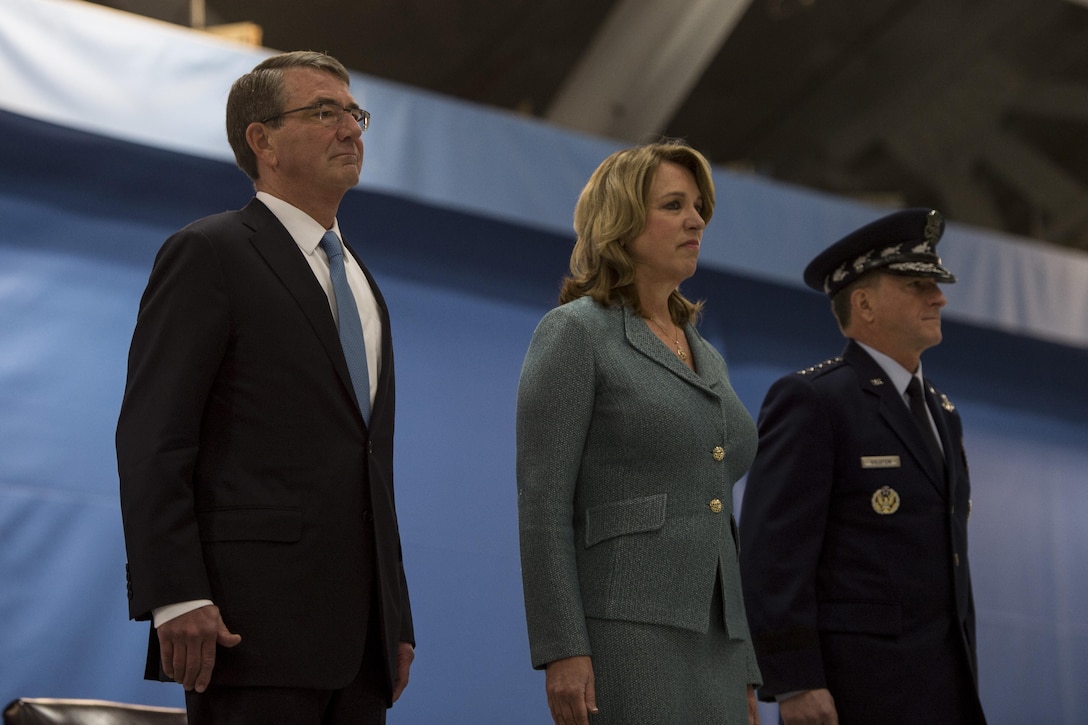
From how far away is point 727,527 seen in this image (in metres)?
2.15

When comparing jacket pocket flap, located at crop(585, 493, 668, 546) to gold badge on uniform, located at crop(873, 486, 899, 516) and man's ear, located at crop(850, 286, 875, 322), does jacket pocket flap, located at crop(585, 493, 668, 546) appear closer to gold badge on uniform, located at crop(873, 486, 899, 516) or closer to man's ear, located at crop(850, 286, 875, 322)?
gold badge on uniform, located at crop(873, 486, 899, 516)

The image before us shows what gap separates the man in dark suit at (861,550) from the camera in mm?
2582

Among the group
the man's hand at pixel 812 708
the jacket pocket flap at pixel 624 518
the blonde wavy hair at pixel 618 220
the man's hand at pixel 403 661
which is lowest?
the man's hand at pixel 812 708

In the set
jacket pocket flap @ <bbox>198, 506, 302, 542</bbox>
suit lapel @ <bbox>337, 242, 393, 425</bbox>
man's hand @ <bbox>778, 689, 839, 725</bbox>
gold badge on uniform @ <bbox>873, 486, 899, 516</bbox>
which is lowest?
man's hand @ <bbox>778, 689, 839, 725</bbox>

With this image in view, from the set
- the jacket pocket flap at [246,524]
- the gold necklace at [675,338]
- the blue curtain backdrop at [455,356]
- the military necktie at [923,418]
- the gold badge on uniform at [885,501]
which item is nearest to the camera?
the jacket pocket flap at [246,524]

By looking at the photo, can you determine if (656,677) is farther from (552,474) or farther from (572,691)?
(552,474)

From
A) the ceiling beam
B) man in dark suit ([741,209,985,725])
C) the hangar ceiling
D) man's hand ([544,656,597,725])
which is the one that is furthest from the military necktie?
the hangar ceiling

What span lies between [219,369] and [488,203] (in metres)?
1.99

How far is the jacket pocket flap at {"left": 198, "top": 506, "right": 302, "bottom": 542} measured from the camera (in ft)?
5.92

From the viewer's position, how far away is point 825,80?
26.0ft

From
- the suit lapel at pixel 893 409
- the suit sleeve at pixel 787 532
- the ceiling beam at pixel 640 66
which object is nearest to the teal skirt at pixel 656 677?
the suit sleeve at pixel 787 532

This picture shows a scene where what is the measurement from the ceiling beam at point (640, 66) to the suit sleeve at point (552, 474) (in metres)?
3.68

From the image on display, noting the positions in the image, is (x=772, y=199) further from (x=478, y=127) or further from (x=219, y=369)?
(x=219, y=369)

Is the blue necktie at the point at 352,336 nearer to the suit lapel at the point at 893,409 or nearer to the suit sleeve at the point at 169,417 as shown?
the suit sleeve at the point at 169,417
